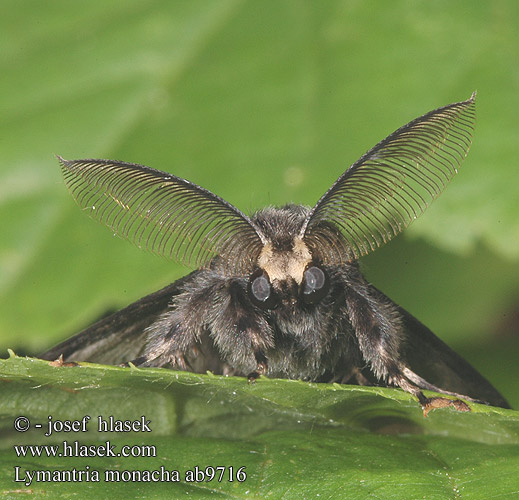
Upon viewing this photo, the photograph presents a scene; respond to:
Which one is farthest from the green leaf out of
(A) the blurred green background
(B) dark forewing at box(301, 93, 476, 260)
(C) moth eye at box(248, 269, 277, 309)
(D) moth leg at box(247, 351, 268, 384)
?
(A) the blurred green background

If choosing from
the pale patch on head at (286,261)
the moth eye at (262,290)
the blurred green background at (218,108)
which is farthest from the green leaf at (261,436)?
the blurred green background at (218,108)

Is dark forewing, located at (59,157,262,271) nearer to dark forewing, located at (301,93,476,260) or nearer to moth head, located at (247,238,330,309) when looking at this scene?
moth head, located at (247,238,330,309)

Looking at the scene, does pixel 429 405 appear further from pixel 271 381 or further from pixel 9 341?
pixel 9 341

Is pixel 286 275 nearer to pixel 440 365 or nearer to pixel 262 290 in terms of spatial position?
pixel 262 290

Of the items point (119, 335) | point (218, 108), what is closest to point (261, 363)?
point (119, 335)

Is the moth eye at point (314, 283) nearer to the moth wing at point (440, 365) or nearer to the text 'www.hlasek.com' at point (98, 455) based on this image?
the moth wing at point (440, 365)
